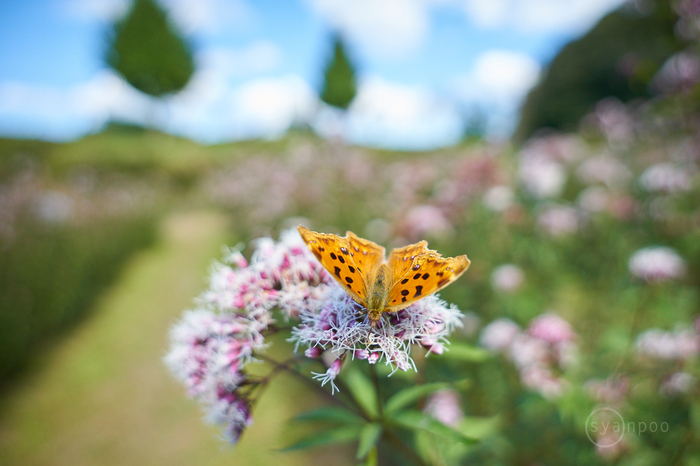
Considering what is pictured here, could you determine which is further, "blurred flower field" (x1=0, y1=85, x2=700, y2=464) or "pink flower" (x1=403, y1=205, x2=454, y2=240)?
"pink flower" (x1=403, y1=205, x2=454, y2=240)

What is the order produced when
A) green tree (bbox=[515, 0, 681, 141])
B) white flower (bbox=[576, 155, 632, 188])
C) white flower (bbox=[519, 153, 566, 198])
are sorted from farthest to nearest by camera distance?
green tree (bbox=[515, 0, 681, 141]) < white flower (bbox=[576, 155, 632, 188]) < white flower (bbox=[519, 153, 566, 198])

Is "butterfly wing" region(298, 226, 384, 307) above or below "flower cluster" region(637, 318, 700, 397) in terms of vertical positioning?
above

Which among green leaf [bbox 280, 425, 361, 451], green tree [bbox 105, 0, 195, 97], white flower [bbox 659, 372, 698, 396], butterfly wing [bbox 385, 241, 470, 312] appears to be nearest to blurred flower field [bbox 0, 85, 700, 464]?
white flower [bbox 659, 372, 698, 396]

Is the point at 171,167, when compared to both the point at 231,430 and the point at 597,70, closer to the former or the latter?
the point at 597,70

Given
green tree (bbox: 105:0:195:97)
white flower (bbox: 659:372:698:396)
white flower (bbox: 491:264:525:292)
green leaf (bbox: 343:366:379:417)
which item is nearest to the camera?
green leaf (bbox: 343:366:379:417)

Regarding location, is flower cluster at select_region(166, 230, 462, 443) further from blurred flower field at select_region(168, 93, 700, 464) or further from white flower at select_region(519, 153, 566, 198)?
white flower at select_region(519, 153, 566, 198)

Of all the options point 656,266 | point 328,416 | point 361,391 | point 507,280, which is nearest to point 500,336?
point 507,280

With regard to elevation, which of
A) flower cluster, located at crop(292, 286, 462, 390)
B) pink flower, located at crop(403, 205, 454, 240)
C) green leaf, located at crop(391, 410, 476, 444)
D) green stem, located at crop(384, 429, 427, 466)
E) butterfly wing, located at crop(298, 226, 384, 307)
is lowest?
green stem, located at crop(384, 429, 427, 466)

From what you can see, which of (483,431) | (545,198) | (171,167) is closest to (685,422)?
(483,431)
